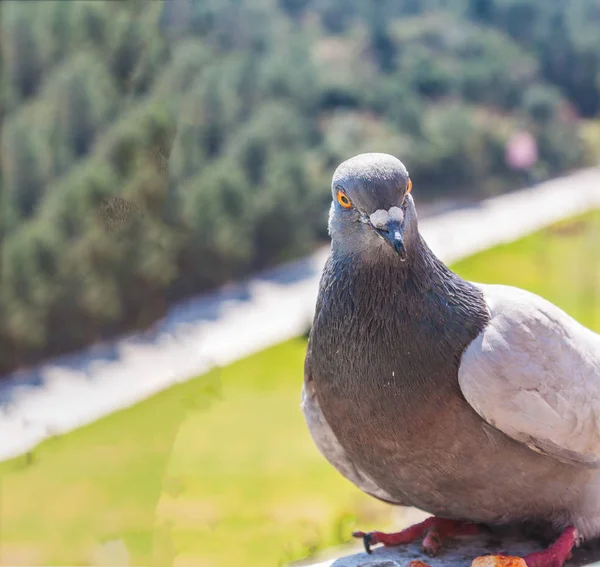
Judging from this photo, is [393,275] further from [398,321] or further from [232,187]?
[232,187]

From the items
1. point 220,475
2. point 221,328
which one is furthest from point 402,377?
point 221,328

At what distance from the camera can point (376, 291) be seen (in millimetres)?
2082

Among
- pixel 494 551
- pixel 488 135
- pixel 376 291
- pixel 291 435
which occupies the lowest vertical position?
pixel 494 551

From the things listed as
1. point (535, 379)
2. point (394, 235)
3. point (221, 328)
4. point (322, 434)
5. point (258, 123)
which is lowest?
point (535, 379)

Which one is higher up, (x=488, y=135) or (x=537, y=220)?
(x=488, y=135)

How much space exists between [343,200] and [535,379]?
66 centimetres

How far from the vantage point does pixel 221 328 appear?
8312 mm

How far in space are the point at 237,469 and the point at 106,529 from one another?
1.06m

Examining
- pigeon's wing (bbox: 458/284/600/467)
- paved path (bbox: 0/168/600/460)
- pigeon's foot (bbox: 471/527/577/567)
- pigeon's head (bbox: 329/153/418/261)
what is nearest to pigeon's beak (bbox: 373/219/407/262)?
pigeon's head (bbox: 329/153/418/261)

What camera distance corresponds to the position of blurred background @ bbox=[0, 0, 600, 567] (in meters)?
5.05

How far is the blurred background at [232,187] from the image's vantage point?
16.6 feet

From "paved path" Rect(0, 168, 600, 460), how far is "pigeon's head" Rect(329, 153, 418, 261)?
391 centimetres

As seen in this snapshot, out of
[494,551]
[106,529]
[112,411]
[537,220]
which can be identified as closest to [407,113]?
[537,220]

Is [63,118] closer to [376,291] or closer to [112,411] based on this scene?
[112,411]
